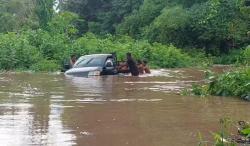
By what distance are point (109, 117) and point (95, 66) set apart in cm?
1406

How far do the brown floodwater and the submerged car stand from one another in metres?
7.86

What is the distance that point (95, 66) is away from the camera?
24.1m

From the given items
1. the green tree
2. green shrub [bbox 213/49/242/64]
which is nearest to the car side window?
green shrub [bbox 213/49/242/64]

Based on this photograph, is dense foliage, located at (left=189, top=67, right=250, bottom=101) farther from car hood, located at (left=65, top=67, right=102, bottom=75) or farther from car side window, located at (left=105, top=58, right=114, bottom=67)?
car side window, located at (left=105, top=58, right=114, bottom=67)

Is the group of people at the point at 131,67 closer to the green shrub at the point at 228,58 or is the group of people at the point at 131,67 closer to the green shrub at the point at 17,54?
the green shrub at the point at 17,54

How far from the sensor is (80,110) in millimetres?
11117

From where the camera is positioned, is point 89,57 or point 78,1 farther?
→ point 78,1

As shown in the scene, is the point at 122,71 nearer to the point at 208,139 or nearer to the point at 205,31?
the point at 208,139

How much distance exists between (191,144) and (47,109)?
4.55 metres

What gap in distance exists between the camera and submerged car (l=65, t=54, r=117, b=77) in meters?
23.6

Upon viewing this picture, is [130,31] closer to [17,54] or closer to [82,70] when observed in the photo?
[17,54]

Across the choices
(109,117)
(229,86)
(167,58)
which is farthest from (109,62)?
(109,117)

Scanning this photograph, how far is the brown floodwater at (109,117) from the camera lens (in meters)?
7.92

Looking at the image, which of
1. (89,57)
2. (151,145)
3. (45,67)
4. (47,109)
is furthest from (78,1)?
(151,145)
